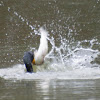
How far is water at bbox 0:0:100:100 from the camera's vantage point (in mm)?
6566

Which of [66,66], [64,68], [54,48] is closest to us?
[64,68]

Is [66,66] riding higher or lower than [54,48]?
lower

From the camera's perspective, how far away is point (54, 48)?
11.7m

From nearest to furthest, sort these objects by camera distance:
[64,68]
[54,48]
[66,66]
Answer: [64,68], [66,66], [54,48]

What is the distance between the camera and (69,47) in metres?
11.8

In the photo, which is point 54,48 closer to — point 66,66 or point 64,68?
point 66,66

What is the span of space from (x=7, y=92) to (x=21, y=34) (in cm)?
743

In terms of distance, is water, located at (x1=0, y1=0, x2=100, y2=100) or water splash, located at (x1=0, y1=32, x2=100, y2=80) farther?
water splash, located at (x1=0, y1=32, x2=100, y2=80)

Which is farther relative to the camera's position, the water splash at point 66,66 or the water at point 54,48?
the water splash at point 66,66

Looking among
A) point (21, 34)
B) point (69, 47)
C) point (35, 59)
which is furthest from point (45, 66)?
point (21, 34)

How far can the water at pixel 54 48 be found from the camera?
657cm

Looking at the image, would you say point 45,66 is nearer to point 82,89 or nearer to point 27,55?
point 27,55

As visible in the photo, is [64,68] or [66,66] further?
[66,66]

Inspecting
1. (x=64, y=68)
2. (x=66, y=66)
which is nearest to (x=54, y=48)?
(x=66, y=66)
